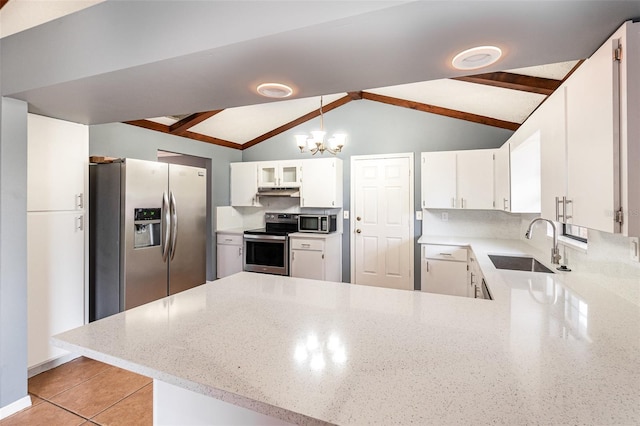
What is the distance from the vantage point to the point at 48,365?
2512 millimetres

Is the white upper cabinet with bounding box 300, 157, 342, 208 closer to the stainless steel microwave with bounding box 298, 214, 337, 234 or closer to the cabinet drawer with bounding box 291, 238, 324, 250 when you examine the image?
the stainless steel microwave with bounding box 298, 214, 337, 234

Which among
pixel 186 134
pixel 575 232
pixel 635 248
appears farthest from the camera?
pixel 186 134

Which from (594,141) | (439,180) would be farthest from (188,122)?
(594,141)

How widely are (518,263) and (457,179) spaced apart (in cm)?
148

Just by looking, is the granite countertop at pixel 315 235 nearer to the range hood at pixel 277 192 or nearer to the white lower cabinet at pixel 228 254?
the range hood at pixel 277 192

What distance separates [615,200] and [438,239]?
9.35 feet

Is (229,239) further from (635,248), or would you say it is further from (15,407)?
(635,248)

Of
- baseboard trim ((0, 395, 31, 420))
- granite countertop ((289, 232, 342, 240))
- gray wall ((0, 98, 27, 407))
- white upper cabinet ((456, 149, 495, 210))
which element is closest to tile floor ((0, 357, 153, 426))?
baseboard trim ((0, 395, 31, 420))

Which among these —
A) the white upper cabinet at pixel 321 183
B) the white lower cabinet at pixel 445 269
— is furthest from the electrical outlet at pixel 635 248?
the white upper cabinet at pixel 321 183

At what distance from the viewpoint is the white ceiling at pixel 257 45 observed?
1071 mm

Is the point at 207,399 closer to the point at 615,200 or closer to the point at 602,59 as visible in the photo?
the point at 615,200

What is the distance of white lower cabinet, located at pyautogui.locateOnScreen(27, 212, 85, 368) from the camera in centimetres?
233

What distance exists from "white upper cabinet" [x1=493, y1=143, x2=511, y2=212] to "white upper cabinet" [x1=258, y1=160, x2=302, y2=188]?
8.35 ft

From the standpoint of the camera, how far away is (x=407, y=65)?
1.42 m
